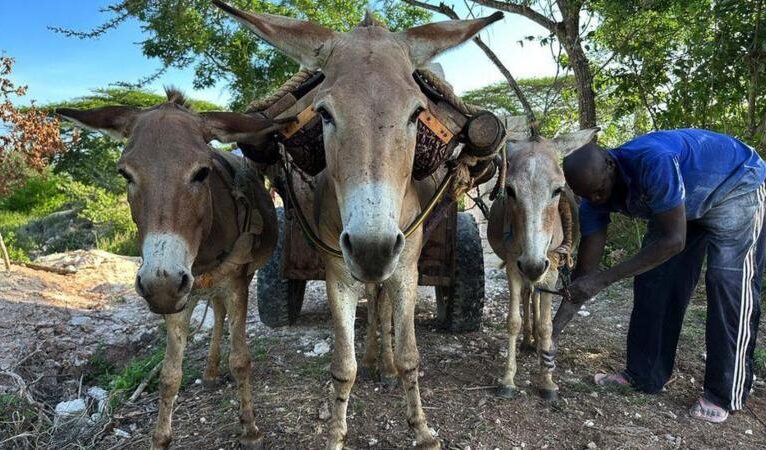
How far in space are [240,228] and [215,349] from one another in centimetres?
144

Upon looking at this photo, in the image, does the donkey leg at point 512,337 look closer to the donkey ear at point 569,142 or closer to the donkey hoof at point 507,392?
the donkey hoof at point 507,392

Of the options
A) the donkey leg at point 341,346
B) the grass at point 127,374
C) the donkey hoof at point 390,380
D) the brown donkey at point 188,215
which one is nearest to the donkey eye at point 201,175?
the brown donkey at point 188,215

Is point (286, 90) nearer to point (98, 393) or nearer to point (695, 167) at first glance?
point (695, 167)

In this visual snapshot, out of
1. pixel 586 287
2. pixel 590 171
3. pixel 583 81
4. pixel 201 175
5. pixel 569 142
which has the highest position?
pixel 583 81

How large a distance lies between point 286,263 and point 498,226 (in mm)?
1788

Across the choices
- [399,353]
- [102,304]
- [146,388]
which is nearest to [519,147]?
[399,353]

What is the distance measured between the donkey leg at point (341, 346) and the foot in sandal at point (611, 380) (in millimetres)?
2242

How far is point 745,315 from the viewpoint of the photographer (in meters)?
3.76

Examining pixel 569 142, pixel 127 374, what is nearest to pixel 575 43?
pixel 569 142

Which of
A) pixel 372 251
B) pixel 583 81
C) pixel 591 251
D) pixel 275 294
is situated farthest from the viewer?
pixel 583 81

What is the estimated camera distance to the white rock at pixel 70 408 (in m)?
3.90

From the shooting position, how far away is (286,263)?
4.44 meters

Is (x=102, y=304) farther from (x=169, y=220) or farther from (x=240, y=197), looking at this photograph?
(x=169, y=220)

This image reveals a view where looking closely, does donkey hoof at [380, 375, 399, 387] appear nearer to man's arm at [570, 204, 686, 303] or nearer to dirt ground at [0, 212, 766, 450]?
dirt ground at [0, 212, 766, 450]
